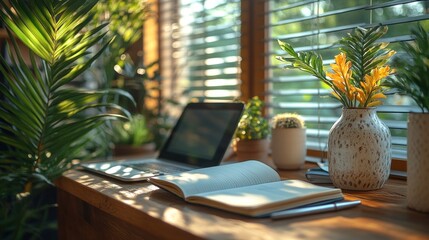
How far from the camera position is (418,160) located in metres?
0.87

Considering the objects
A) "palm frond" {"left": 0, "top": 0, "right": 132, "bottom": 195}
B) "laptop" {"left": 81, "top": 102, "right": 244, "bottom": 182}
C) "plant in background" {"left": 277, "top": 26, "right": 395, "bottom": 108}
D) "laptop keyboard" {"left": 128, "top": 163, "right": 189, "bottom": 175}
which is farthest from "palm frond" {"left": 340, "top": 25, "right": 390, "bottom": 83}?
"palm frond" {"left": 0, "top": 0, "right": 132, "bottom": 195}

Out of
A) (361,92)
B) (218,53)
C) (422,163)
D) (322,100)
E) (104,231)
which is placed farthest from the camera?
(218,53)

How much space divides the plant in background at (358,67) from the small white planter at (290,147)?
27 centimetres

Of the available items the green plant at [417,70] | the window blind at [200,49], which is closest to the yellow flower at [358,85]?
the green plant at [417,70]

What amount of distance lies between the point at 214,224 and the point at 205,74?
1.40 m

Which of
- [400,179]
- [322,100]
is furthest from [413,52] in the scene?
[322,100]

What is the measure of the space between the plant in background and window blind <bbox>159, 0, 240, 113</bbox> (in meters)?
0.71

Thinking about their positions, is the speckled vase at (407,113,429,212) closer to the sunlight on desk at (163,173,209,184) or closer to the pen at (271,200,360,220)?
the pen at (271,200,360,220)

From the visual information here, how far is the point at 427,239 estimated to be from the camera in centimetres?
71

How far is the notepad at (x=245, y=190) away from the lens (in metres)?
0.86

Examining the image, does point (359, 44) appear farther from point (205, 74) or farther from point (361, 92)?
point (205, 74)

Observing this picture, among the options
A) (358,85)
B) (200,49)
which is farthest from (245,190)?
(200,49)

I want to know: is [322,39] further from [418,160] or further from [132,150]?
[132,150]

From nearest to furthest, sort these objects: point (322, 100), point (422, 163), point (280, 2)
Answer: point (422, 163)
point (322, 100)
point (280, 2)
